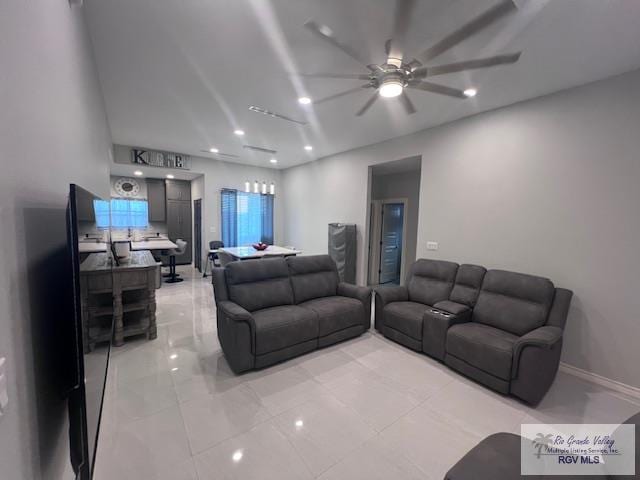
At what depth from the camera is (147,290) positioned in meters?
3.28

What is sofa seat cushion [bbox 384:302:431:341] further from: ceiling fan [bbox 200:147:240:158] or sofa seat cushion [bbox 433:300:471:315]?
ceiling fan [bbox 200:147:240:158]

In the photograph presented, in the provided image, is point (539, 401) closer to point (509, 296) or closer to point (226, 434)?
point (509, 296)

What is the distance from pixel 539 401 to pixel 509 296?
1.01m

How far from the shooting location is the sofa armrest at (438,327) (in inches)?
111

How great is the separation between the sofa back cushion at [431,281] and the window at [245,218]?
471cm

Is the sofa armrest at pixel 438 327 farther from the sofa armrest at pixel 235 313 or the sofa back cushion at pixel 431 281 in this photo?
the sofa armrest at pixel 235 313

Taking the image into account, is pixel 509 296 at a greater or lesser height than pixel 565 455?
greater

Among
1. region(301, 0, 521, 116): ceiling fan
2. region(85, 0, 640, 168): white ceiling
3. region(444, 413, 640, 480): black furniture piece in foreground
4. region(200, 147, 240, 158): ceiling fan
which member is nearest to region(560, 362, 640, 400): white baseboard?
region(444, 413, 640, 480): black furniture piece in foreground

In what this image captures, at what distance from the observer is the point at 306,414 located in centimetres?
212

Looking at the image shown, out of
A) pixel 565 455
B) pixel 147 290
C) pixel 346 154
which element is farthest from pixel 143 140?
pixel 565 455

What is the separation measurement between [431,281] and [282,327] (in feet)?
6.90

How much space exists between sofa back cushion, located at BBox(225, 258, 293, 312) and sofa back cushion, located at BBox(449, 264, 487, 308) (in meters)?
2.06

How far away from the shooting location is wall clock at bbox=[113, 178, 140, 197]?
24.5 feet

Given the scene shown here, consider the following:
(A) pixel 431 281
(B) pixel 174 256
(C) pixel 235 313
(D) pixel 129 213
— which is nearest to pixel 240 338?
(C) pixel 235 313
